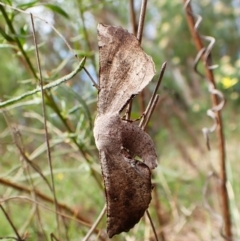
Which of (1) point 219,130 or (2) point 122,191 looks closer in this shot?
(2) point 122,191

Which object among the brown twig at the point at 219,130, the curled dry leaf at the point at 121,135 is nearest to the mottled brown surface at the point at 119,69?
the curled dry leaf at the point at 121,135

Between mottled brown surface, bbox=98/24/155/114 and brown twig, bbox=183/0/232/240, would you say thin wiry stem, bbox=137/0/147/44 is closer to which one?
mottled brown surface, bbox=98/24/155/114

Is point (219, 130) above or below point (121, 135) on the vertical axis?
below

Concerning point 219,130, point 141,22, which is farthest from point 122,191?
point 219,130

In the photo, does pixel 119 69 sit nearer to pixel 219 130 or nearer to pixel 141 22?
pixel 141 22

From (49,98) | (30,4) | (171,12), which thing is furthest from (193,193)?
(171,12)

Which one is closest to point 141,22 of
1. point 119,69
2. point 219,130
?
point 119,69

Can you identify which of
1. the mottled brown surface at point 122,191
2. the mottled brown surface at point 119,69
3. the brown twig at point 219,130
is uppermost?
the mottled brown surface at point 119,69

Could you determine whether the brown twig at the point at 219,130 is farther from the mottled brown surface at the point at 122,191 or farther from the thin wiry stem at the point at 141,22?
the mottled brown surface at the point at 122,191
